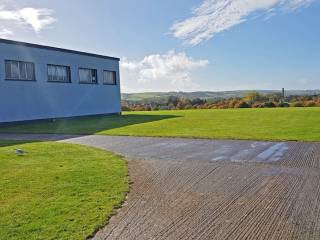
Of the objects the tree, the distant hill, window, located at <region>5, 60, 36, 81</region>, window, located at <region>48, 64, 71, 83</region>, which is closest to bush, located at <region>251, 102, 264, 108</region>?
the tree

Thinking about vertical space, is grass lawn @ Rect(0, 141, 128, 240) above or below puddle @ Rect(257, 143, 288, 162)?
above

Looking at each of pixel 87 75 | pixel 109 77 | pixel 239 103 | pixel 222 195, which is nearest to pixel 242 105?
pixel 239 103

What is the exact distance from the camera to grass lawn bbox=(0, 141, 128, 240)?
3957 mm

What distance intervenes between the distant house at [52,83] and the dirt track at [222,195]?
13.7 m

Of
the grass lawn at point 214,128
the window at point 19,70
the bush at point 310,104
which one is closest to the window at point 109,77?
the grass lawn at point 214,128

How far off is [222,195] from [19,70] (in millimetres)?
18510

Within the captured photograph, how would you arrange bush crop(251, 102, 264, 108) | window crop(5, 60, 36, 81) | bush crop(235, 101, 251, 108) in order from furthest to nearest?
bush crop(235, 101, 251, 108) → bush crop(251, 102, 264, 108) → window crop(5, 60, 36, 81)

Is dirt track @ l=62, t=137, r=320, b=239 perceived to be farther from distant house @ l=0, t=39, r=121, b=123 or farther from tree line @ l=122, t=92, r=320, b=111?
tree line @ l=122, t=92, r=320, b=111

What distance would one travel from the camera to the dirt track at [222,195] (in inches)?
154

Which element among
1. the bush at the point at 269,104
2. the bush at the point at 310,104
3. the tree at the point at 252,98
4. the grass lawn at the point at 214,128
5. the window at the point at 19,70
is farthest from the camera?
the tree at the point at 252,98

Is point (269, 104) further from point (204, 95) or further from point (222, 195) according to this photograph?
point (222, 195)

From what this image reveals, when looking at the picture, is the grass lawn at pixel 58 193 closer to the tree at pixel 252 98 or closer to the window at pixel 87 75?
the window at pixel 87 75

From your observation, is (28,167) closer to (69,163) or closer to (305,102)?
(69,163)

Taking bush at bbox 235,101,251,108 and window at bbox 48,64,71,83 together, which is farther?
bush at bbox 235,101,251,108
